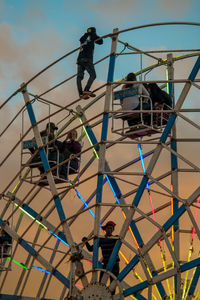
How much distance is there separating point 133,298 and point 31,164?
6.59 meters

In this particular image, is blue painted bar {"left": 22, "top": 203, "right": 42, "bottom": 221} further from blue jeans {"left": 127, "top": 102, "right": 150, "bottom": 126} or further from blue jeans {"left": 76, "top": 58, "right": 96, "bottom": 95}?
blue jeans {"left": 127, "top": 102, "right": 150, "bottom": 126}

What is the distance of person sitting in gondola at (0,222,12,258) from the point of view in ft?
136

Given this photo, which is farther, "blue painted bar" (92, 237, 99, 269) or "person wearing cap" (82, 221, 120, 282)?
"person wearing cap" (82, 221, 120, 282)

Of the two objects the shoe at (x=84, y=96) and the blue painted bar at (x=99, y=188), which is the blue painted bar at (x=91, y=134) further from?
the blue painted bar at (x=99, y=188)

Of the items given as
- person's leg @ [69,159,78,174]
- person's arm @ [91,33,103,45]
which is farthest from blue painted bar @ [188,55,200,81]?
person's leg @ [69,159,78,174]

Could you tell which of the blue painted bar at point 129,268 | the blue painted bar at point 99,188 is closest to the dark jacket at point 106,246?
the blue painted bar at point 129,268

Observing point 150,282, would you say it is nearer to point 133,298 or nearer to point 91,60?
point 133,298

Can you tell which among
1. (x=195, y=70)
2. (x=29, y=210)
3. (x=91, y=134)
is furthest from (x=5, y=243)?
(x=195, y=70)

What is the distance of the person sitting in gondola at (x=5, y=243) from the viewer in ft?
136

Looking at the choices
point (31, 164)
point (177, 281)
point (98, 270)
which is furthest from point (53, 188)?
point (177, 281)

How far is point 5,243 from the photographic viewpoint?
41.5 metres

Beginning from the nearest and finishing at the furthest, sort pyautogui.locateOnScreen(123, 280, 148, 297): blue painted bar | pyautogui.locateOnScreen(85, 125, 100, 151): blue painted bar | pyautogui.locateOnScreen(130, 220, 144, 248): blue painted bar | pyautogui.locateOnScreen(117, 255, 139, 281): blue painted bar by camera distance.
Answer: pyautogui.locateOnScreen(123, 280, 148, 297): blue painted bar
pyautogui.locateOnScreen(117, 255, 139, 281): blue painted bar
pyautogui.locateOnScreen(130, 220, 144, 248): blue painted bar
pyautogui.locateOnScreen(85, 125, 100, 151): blue painted bar

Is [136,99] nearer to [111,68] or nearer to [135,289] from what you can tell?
[111,68]

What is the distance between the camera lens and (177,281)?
34.2m
